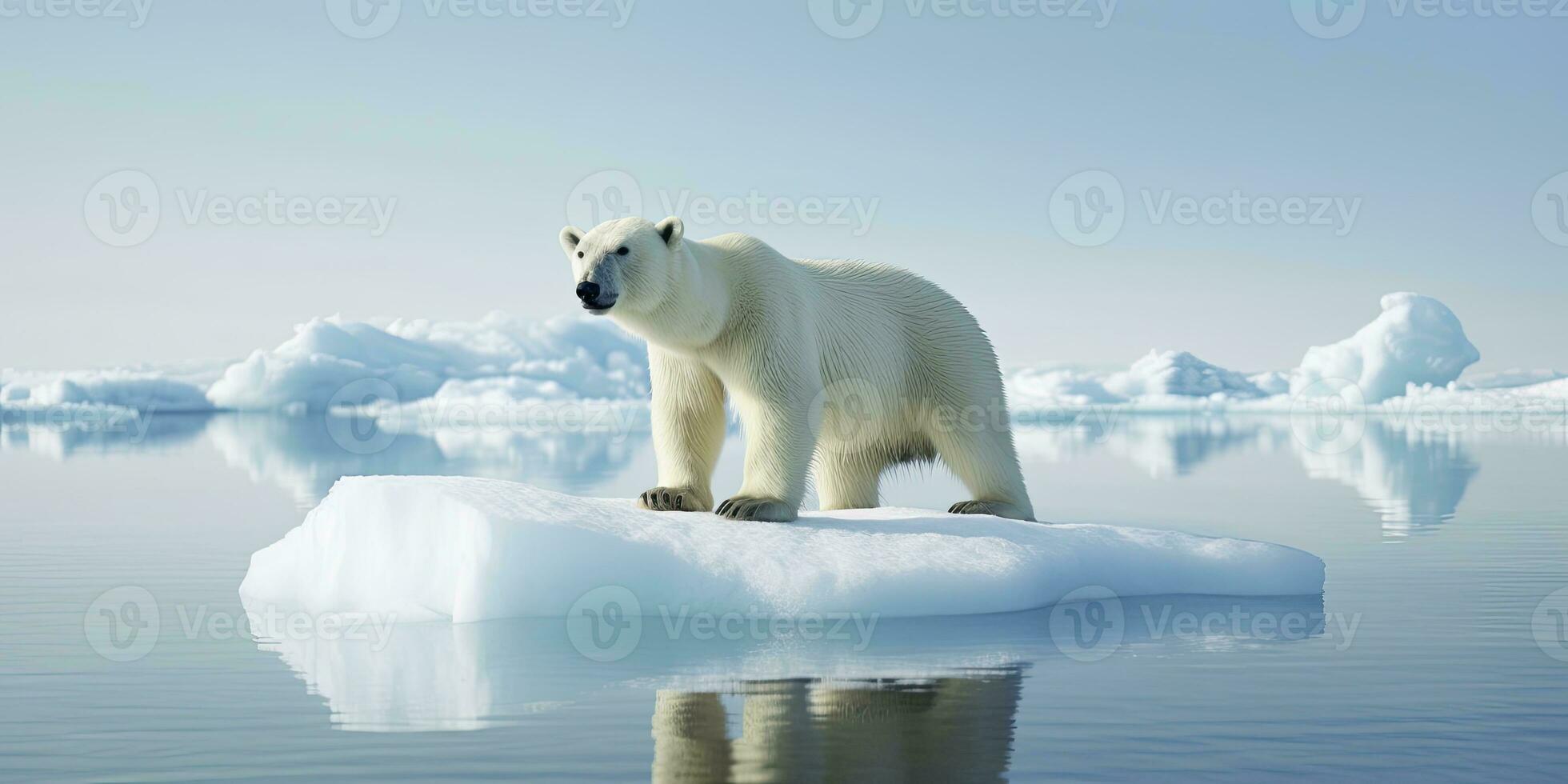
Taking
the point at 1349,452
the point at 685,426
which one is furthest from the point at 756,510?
the point at 1349,452

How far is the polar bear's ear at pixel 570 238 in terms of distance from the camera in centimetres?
759

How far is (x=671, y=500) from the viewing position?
812 cm

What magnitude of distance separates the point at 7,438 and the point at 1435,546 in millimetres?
48954

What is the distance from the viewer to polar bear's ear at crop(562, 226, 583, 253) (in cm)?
759

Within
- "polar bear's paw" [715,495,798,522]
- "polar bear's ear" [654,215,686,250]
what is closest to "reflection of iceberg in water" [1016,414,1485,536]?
"polar bear's paw" [715,495,798,522]

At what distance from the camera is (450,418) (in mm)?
66812

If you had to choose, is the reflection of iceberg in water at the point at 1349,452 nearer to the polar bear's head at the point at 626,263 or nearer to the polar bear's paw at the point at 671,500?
the polar bear's paw at the point at 671,500

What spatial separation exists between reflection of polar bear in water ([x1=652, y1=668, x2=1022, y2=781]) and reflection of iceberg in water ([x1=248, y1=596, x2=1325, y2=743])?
0.01 m

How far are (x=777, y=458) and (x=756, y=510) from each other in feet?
1.16

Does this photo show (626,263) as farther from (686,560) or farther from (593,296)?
(686,560)

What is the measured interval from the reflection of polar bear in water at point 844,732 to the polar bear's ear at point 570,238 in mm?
3303

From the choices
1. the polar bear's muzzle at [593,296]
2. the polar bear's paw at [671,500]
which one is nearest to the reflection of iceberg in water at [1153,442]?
the polar bear's paw at [671,500]

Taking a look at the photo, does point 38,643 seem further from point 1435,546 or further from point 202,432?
point 202,432

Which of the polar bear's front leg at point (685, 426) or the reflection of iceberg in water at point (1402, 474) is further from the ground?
the polar bear's front leg at point (685, 426)
